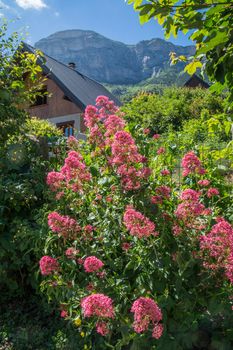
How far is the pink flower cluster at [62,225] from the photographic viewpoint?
8.75 feet

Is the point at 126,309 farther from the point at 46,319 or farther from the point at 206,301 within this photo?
the point at 46,319

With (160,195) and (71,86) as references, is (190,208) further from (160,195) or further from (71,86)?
(71,86)

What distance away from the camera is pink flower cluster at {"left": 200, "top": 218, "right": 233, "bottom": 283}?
2.27 m

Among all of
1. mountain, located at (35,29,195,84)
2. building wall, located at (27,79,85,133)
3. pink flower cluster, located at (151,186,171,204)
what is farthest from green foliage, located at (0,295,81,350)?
mountain, located at (35,29,195,84)

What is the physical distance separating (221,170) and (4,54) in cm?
334

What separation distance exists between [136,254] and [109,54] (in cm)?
16399

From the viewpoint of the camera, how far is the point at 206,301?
2.54 meters

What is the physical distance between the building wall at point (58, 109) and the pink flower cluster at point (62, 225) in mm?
17472

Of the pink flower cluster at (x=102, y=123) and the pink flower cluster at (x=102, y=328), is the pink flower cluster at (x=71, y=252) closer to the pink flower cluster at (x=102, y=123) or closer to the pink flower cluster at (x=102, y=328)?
the pink flower cluster at (x=102, y=328)

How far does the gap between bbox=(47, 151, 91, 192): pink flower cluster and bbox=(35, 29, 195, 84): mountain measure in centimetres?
14119

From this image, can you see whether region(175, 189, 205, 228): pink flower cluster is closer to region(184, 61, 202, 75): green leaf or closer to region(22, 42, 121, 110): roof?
region(184, 61, 202, 75): green leaf

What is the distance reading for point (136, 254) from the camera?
2.63 m

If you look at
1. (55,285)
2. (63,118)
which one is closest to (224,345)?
(55,285)

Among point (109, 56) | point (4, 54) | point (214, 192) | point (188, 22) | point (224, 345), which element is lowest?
point (224, 345)
